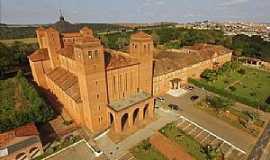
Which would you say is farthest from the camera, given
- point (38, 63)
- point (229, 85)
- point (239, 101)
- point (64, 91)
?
point (229, 85)

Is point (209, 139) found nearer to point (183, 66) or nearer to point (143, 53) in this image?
point (143, 53)

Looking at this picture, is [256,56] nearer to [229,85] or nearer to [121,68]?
[229,85]

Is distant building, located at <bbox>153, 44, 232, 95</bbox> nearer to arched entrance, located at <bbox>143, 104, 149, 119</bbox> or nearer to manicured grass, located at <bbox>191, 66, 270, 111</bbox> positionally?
manicured grass, located at <bbox>191, 66, 270, 111</bbox>

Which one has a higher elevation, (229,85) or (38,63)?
(38,63)

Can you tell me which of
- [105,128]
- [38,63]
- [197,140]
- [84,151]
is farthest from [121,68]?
[38,63]

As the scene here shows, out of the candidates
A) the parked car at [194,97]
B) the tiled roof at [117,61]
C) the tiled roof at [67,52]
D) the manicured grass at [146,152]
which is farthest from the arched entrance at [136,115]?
the tiled roof at [67,52]

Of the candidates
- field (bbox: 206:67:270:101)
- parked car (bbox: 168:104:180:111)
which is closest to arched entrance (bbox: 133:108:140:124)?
parked car (bbox: 168:104:180:111)
